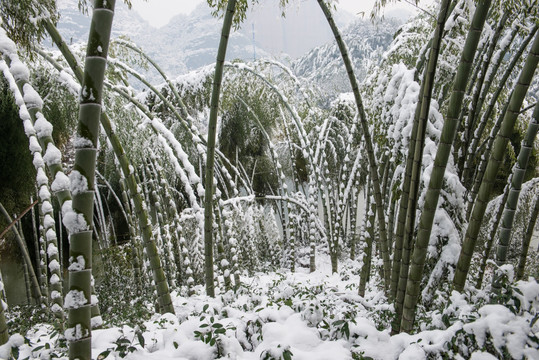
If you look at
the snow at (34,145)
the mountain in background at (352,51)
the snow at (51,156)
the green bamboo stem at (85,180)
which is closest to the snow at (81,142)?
the green bamboo stem at (85,180)

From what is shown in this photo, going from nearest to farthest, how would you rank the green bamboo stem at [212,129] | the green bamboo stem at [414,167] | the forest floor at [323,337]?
the forest floor at [323,337] → the green bamboo stem at [414,167] → the green bamboo stem at [212,129]

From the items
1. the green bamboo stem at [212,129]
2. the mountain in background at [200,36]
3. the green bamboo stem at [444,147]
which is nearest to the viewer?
the green bamboo stem at [444,147]

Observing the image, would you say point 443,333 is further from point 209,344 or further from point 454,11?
point 454,11

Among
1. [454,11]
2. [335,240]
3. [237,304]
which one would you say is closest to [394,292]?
[237,304]

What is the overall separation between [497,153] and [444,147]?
0.79ft

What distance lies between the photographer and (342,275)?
3992 mm

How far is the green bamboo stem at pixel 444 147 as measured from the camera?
106 cm

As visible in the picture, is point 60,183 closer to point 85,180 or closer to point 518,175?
point 85,180

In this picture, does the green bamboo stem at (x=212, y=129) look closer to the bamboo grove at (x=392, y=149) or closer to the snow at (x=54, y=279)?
the bamboo grove at (x=392, y=149)

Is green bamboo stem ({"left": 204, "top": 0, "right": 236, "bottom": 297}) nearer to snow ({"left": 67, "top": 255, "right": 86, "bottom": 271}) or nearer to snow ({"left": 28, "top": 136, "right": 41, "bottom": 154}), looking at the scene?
snow ({"left": 28, "top": 136, "right": 41, "bottom": 154})

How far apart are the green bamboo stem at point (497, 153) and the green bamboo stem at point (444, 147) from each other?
196 millimetres

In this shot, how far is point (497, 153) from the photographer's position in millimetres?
1239

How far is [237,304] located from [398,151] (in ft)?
3.96

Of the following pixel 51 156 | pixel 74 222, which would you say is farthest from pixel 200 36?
pixel 74 222
